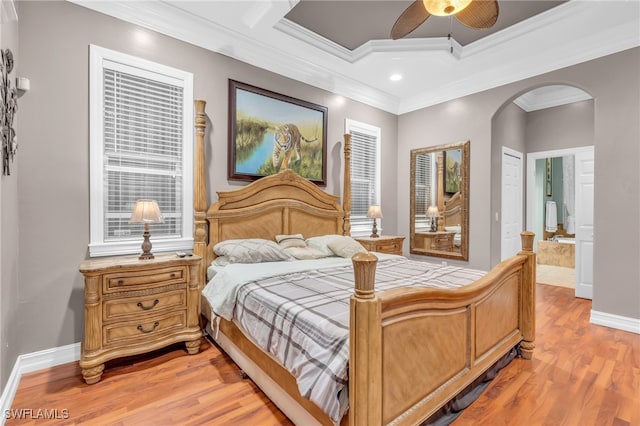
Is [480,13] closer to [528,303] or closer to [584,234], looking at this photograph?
[528,303]

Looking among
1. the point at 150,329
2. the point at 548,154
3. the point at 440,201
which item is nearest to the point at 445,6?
the point at 440,201

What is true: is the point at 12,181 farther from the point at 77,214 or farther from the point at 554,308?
the point at 554,308

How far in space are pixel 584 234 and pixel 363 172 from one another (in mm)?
3048

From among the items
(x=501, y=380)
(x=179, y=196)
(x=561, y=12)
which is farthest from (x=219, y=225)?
(x=561, y=12)

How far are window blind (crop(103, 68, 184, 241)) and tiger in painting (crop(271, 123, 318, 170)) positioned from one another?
107 centimetres

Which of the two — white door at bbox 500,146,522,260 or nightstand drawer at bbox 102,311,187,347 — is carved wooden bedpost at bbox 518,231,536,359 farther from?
nightstand drawer at bbox 102,311,187,347

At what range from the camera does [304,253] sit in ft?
10.4

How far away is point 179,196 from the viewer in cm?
301

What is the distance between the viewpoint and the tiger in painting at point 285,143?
366 cm

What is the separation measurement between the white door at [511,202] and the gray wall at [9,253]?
530cm

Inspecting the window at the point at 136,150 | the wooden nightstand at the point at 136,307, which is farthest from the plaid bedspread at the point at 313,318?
the window at the point at 136,150

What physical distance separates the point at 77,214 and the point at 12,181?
1.58 feet

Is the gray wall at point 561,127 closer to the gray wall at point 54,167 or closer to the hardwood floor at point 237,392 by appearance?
the hardwood floor at point 237,392

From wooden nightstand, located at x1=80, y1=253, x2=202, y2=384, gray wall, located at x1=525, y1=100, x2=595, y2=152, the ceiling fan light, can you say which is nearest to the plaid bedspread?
wooden nightstand, located at x1=80, y1=253, x2=202, y2=384
